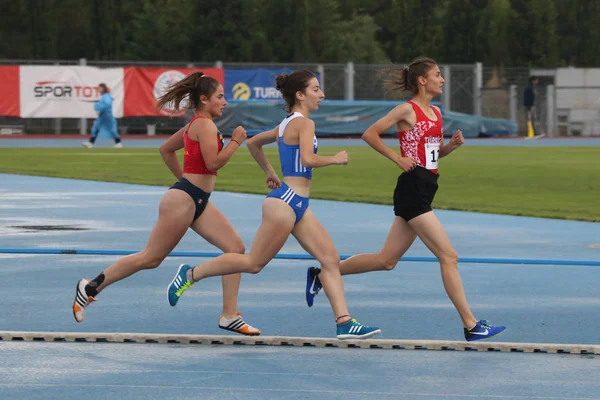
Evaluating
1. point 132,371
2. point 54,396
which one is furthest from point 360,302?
point 54,396

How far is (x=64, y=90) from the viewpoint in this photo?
45.0m

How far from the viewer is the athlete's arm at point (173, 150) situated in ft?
29.1

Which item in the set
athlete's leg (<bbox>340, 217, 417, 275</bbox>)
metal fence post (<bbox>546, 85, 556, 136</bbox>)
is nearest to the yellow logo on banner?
metal fence post (<bbox>546, 85, 556, 136</bbox>)

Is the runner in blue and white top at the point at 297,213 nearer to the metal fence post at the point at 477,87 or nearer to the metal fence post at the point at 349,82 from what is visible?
the metal fence post at the point at 349,82

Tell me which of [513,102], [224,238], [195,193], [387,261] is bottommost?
[513,102]

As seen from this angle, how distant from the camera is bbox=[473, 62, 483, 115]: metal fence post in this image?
4894cm

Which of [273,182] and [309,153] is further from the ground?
[309,153]

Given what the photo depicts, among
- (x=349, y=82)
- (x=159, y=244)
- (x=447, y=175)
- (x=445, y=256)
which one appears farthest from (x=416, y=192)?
(x=349, y=82)

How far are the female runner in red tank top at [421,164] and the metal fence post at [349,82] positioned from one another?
39.1 metres

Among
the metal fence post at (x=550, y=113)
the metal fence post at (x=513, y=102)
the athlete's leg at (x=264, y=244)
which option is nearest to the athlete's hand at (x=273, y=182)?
the athlete's leg at (x=264, y=244)

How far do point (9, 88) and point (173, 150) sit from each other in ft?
120

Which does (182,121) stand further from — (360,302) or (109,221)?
(360,302)

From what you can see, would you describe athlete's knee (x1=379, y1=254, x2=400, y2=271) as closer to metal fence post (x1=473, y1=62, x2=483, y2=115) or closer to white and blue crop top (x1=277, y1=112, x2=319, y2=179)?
white and blue crop top (x1=277, y1=112, x2=319, y2=179)

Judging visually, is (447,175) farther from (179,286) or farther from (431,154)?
(179,286)
